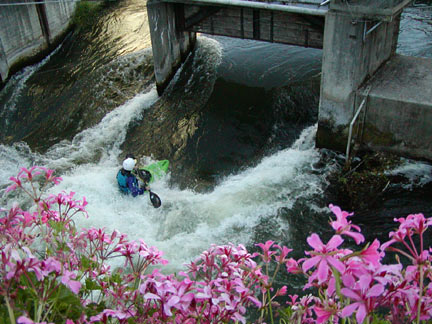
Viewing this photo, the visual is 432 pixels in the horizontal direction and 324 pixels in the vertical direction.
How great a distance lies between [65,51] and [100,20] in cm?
267

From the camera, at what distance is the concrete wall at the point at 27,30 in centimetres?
1387

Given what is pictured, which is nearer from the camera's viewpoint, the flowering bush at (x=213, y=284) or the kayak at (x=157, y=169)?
the flowering bush at (x=213, y=284)

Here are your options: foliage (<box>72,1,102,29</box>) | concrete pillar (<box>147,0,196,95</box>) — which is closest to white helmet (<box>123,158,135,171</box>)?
concrete pillar (<box>147,0,196,95</box>)

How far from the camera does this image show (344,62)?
8945 mm

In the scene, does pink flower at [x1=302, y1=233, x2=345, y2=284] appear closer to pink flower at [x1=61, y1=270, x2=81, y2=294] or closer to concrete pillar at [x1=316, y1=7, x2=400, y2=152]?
pink flower at [x1=61, y1=270, x2=81, y2=294]

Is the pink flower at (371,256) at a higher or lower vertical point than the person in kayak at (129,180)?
higher

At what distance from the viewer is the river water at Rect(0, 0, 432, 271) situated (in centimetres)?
849

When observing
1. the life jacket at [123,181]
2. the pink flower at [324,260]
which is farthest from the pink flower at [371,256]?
the life jacket at [123,181]

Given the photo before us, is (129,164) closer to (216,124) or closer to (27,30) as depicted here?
(216,124)

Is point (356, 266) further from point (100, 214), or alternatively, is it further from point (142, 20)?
point (142, 20)

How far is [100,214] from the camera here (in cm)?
862

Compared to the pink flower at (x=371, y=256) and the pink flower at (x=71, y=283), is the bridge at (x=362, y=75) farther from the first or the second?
the pink flower at (x=71, y=283)

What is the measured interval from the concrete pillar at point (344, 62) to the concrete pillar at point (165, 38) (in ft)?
16.5

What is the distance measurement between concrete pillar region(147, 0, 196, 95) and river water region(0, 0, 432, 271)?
18.2 inches
